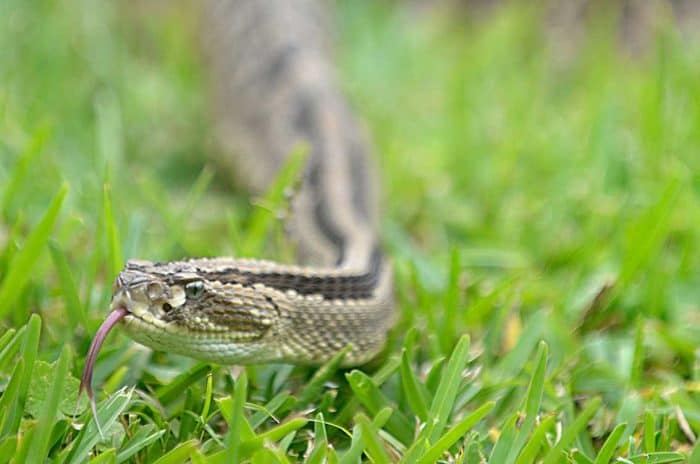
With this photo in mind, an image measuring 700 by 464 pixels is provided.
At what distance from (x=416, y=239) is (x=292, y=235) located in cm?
79

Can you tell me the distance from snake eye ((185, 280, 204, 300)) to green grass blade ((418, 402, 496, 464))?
90 centimetres

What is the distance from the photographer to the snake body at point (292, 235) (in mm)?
2826

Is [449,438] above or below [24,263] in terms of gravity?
below

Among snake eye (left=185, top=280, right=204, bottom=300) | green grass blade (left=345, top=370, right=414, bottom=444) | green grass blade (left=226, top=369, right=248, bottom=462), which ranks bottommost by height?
green grass blade (left=345, top=370, right=414, bottom=444)

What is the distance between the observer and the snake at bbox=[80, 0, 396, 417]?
2.81 meters

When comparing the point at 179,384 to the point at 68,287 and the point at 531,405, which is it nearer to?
the point at 68,287

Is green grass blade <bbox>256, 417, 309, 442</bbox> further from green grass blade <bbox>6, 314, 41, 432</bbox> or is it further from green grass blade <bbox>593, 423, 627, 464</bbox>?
green grass blade <bbox>593, 423, 627, 464</bbox>

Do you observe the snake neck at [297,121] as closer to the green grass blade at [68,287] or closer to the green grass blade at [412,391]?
the green grass blade at [412,391]

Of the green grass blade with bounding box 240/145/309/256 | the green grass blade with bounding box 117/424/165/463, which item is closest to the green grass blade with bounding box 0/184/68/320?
the green grass blade with bounding box 117/424/165/463

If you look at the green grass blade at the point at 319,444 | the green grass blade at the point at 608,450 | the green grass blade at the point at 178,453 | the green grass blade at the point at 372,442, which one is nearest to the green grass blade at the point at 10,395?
the green grass blade at the point at 178,453

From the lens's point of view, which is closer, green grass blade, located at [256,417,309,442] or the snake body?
green grass blade, located at [256,417,309,442]

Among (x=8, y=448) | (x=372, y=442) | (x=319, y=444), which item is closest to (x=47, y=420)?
(x=8, y=448)

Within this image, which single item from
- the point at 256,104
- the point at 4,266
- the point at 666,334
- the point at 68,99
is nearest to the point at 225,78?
the point at 256,104

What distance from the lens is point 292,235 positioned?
419 centimetres
